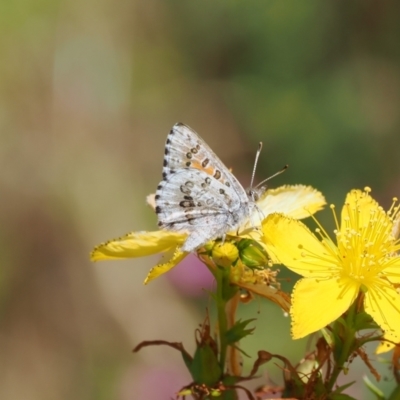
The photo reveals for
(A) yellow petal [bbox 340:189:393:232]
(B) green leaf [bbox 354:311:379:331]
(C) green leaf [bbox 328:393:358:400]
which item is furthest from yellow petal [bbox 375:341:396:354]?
(A) yellow petal [bbox 340:189:393:232]

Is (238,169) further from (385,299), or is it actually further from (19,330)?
(385,299)

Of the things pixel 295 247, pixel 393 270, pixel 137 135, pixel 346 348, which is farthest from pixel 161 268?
pixel 137 135

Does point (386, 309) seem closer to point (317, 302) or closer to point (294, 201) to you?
point (317, 302)

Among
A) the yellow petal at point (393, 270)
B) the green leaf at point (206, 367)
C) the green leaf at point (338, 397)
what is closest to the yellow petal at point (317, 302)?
the yellow petal at point (393, 270)

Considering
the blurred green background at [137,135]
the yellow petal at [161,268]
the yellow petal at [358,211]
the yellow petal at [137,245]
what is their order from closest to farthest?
the yellow petal at [161,268] → the yellow petal at [137,245] → the yellow petal at [358,211] → the blurred green background at [137,135]

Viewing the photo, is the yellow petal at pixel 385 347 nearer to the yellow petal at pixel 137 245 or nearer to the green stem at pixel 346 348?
the green stem at pixel 346 348

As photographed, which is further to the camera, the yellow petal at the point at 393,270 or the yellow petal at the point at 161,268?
the yellow petal at the point at 393,270
